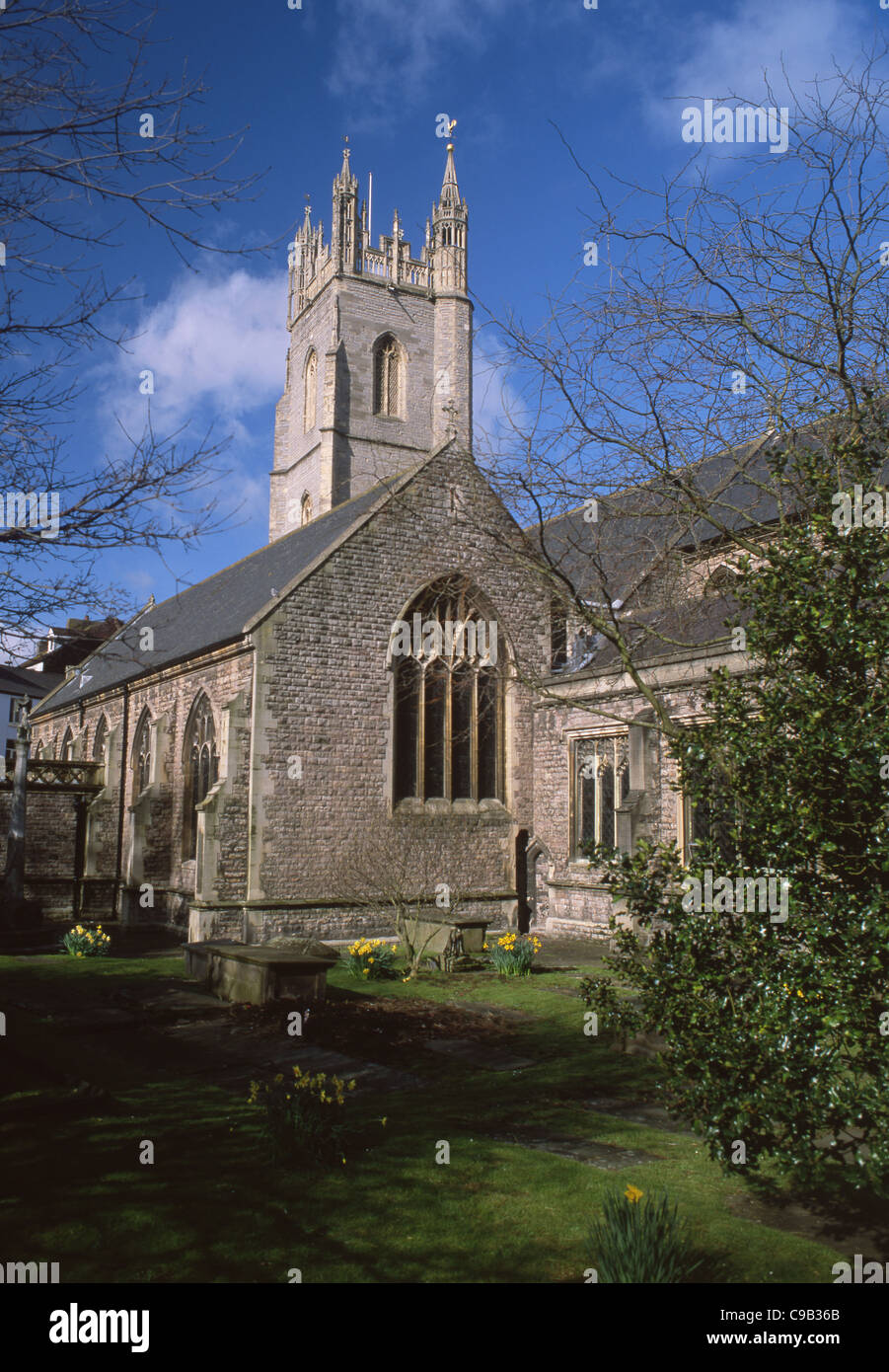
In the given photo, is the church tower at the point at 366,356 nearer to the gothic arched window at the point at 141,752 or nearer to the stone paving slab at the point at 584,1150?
the gothic arched window at the point at 141,752

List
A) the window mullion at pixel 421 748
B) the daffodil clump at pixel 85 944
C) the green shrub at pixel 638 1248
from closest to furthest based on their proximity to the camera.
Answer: the green shrub at pixel 638 1248 → the daffodil clump at pixel 85 944 → the window mullion at pixel 421 748

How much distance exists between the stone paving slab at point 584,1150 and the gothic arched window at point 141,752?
59.9 feet

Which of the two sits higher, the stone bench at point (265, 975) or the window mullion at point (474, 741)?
the window mullion at point (474, 741)

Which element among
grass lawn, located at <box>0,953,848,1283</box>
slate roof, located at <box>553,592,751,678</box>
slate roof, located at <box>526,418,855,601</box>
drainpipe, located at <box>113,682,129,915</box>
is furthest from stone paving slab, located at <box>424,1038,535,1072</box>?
drainpipe, located at <box>113,682,129,915</box>

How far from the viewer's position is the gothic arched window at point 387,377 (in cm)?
4409

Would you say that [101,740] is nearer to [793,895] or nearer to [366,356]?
[366,356]

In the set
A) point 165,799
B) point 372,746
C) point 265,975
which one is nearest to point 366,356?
point 165,799

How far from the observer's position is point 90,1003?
36.9ft

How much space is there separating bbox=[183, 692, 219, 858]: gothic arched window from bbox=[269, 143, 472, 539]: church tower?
21.9 m

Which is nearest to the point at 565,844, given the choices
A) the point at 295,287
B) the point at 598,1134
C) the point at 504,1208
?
the point at 598,1134

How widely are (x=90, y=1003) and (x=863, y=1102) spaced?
9502mm

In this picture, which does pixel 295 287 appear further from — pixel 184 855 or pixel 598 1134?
pixel 598 1134

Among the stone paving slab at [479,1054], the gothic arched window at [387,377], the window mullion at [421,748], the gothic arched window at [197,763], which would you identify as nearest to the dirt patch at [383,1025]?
the stone paving slab at [479,1054]

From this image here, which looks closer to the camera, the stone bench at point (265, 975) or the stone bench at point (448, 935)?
the stone bench at point (265, 975)
